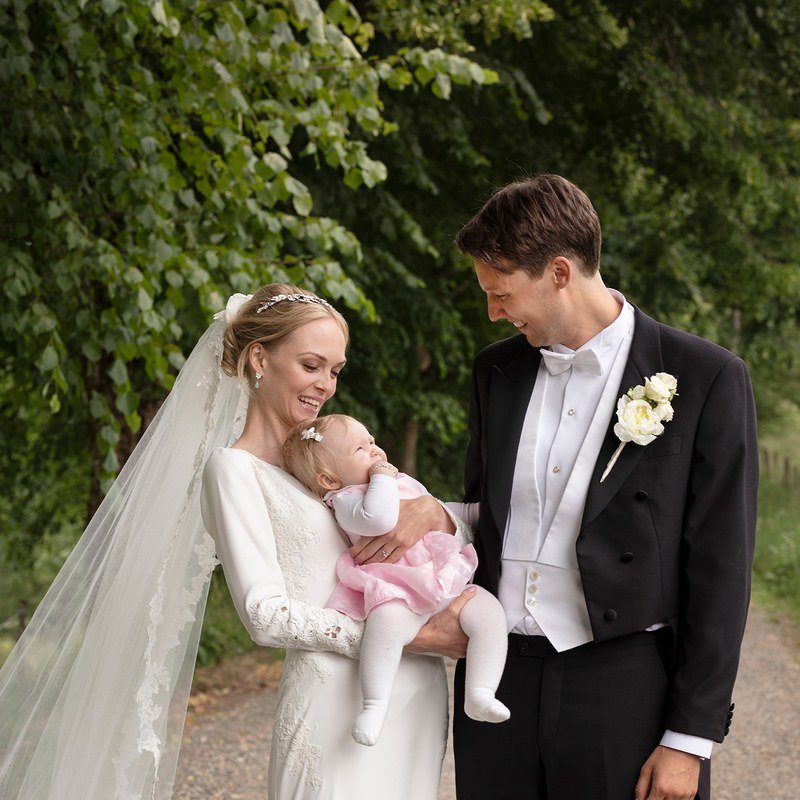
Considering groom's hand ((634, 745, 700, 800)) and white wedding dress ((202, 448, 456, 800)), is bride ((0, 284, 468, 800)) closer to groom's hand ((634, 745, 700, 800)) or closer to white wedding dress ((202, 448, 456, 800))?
white wedding dress ((202, 448, 456, 800))

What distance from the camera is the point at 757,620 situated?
1032 cm

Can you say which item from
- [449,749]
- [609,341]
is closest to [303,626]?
[609,341]

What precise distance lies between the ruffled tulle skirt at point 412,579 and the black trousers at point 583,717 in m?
0.22

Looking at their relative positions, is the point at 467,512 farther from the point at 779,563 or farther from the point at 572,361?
the point at 779,563

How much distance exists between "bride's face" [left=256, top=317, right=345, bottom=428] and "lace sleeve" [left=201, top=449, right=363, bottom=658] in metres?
0.23

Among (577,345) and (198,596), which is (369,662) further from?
(577,345)

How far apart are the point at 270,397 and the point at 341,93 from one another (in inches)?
92.9

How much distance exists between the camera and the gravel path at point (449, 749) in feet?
19.1

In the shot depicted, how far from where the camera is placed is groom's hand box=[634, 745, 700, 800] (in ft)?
7.77

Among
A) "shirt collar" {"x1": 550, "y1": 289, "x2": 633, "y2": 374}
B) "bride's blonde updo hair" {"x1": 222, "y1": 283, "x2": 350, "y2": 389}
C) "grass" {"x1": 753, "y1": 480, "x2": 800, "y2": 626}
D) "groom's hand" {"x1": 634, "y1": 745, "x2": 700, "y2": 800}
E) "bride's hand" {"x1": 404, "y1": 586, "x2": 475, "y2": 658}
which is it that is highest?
"bride's blonde updo hair" {"x1": 222, "y1": 283, "x2": 350, "y2": 389}

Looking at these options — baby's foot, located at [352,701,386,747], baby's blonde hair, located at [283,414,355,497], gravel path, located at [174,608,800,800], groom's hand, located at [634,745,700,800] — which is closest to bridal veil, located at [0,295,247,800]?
baby's blonde hair, located at [283,414,355,497]

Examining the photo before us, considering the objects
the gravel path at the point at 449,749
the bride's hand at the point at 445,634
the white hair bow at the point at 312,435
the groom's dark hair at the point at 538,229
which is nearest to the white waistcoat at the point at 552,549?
the bride's hand at the point at 445,634

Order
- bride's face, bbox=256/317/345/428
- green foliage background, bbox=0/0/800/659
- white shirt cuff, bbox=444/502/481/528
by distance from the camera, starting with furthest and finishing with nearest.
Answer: green foliage background, bbox=0/0/800/659 < white shirt cuff, bbox=444/502/481/528 < bride's face, bbox=256/317/345/428

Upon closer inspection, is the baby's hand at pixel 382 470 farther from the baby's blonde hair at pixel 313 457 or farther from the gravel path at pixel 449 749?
the gravel path at pixel 449 749
